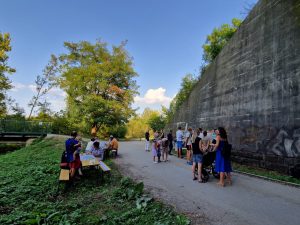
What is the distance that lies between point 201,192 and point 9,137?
26.6 meters

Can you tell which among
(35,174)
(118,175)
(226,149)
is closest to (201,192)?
(226,149)

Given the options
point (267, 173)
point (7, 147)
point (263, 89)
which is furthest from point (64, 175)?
point (7, 147)

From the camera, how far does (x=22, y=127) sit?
88.2ft

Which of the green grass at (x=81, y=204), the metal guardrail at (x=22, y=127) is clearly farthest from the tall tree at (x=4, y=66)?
the green grass at (x=81, y=204)

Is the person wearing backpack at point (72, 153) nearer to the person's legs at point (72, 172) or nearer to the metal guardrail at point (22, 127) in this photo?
the person's legs at point (72, 172)

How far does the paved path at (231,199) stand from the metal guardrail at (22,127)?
74.6 ft

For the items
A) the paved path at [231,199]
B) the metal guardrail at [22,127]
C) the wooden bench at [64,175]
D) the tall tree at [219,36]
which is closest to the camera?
the paved path at [231,199]

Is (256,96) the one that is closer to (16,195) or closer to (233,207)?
(233,207)

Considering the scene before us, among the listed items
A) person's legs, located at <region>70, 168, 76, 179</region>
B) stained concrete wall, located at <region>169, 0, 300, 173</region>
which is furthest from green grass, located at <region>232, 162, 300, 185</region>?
person's legs, located at <region>70, 168, 76, 179</region>

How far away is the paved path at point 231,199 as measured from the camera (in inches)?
190

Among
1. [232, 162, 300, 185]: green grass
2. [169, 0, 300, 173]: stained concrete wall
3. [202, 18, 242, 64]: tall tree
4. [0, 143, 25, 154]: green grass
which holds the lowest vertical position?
[0, 143, 25, 154]: green grass

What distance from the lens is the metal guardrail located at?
25.6 meters

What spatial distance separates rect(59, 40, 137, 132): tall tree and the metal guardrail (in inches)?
176

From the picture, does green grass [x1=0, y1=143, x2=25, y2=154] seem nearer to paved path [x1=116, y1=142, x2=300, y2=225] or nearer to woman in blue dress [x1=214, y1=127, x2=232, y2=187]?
paved path [x1=116, y1=142, x2=300, y2=225]
